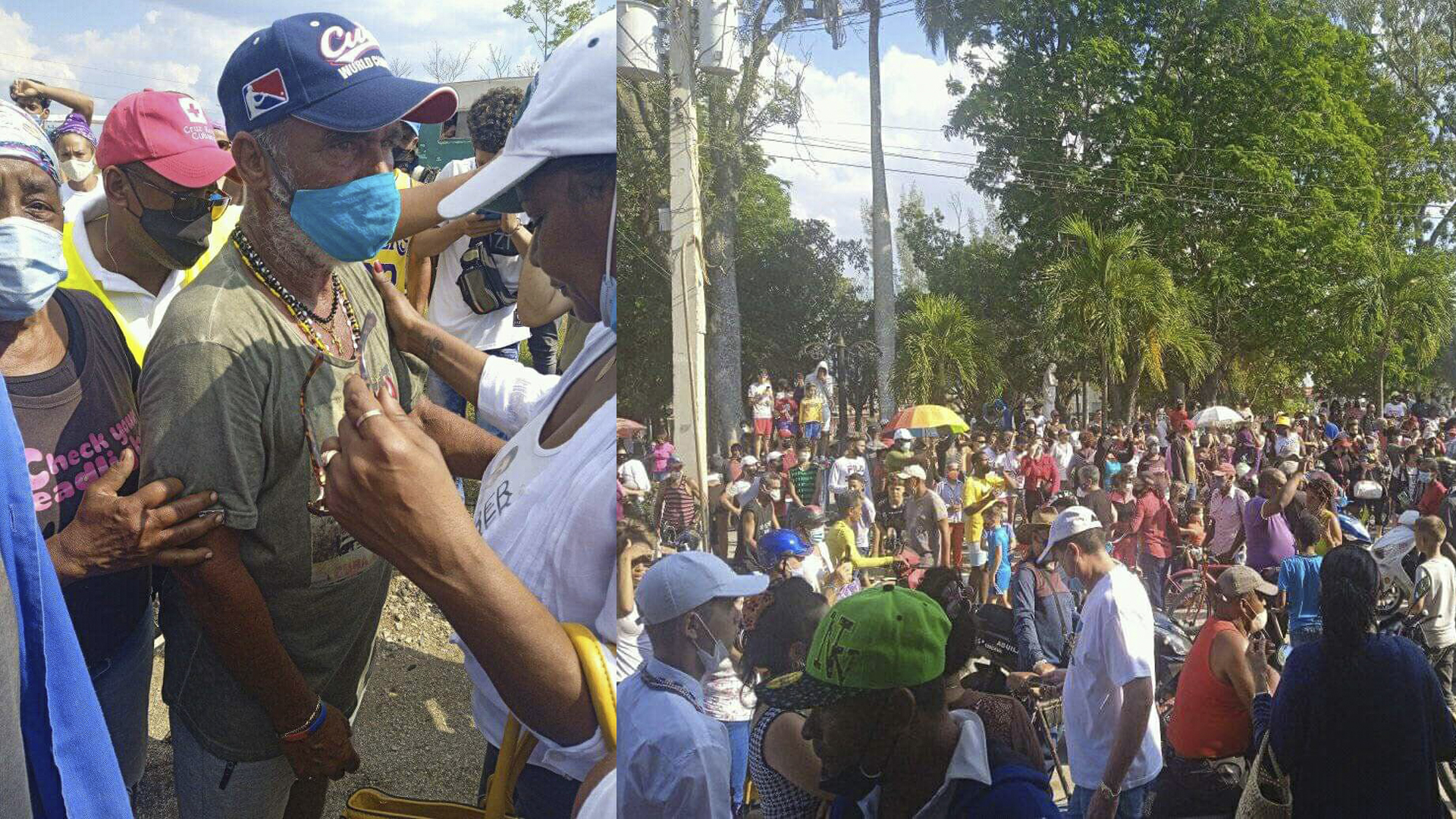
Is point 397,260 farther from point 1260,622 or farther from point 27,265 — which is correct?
point 1260,622

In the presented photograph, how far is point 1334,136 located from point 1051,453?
42.2 inches

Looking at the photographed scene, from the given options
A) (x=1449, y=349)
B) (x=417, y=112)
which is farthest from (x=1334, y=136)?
(x=417, y=112)

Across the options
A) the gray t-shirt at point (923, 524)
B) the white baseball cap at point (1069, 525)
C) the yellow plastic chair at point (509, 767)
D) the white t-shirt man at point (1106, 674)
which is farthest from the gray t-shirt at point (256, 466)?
the white t-shirt man at point (1106, 674)

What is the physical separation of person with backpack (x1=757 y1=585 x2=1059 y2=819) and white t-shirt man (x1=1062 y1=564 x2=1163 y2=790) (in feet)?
0.94

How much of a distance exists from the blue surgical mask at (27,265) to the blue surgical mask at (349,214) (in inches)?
16.2

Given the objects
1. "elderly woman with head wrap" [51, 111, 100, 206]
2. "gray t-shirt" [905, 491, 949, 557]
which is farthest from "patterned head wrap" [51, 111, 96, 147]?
"gray t-shirt" [905, 491, 949, 557]

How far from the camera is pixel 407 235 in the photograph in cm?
222

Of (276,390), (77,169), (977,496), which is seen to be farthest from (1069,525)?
(77,169)

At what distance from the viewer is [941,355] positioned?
6.93 feet

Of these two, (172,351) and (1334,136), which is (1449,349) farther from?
(172,351)

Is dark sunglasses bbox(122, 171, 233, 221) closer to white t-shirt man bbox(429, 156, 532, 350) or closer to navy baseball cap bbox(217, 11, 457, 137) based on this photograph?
navy baseball cap bbox(217, 11, 457, 137)

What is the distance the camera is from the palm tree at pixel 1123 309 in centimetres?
233

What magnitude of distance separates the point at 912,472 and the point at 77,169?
1629mm

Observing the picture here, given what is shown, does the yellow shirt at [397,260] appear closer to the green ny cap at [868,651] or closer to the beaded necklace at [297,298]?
the beaded necklace at [297,298]
